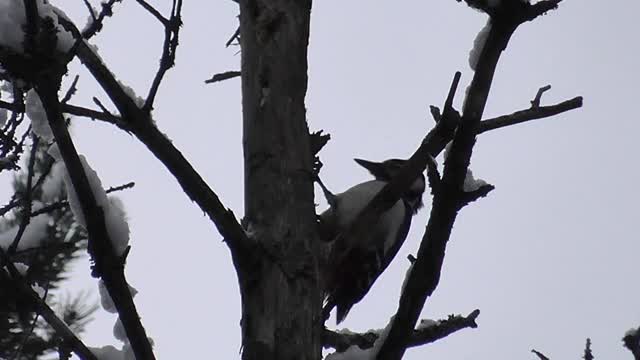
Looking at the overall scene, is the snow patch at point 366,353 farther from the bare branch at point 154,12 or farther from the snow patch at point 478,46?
the bare branch at point 154,12

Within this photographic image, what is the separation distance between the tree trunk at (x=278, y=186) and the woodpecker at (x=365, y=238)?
6.67 feet

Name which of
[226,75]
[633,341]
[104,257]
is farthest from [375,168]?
[104,257]

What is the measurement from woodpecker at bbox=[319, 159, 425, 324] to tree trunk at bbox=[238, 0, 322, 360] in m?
2.03

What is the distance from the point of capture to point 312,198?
2.81 meters

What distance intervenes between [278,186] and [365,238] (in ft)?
7.93

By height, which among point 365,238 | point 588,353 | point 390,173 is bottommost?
point 588,353

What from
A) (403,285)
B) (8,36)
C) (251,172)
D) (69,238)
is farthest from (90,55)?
(69,238)

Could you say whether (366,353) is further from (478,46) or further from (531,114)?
(478,46)

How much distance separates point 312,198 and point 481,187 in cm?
56

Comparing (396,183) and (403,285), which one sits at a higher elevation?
(396,183)

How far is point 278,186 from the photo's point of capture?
277cm

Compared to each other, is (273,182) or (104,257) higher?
(273,182)

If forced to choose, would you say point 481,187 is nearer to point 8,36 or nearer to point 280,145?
point 280,145

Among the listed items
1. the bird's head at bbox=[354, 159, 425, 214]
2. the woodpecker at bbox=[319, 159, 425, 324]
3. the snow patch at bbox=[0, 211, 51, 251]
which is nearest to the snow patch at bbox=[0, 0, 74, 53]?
the snow patch at bbox=[0, 211, 51, 251]
